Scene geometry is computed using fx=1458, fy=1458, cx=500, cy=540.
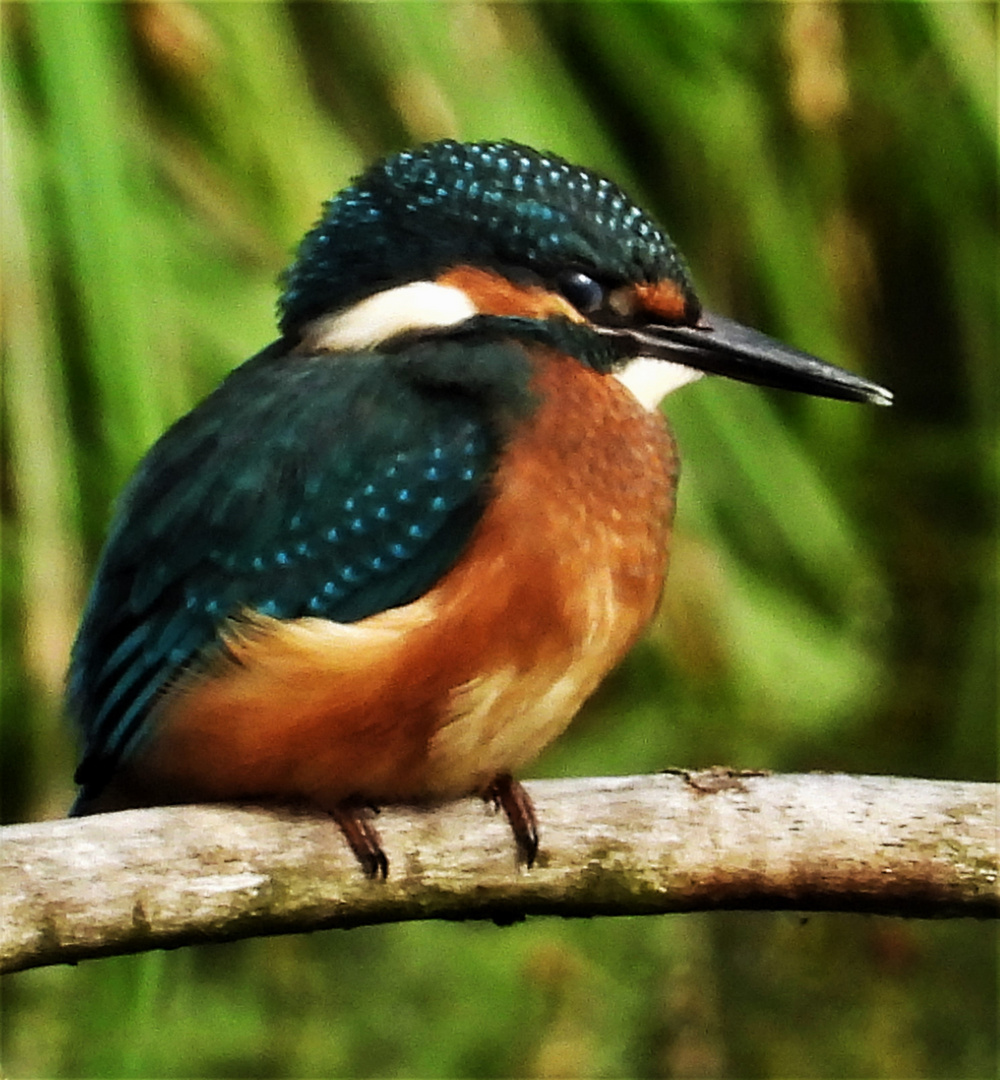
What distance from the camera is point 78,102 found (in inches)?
44.6

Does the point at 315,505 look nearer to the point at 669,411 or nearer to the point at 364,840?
the point at 364,840

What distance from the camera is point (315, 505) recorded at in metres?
0.88

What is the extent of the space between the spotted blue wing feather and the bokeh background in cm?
24

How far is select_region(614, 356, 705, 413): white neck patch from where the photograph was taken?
37.5 inches

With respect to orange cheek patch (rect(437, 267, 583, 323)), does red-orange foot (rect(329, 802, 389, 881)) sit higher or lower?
lower

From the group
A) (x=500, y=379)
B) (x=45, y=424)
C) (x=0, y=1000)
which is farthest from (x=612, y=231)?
(x=0, y=1000)

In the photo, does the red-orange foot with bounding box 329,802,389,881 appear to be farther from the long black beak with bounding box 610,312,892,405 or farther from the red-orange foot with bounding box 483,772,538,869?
the long black beak with bounding box 610,312,892,405

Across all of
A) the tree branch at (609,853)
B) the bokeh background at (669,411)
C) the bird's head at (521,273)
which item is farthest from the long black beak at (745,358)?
the bokeh background at (669,411)

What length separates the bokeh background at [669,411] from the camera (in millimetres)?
1204

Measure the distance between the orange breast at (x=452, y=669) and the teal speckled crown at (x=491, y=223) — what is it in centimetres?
9

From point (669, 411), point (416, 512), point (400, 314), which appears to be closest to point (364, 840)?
point (416, 512)

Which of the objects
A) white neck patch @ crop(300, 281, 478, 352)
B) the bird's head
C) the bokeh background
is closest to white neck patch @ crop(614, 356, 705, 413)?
the bird's head

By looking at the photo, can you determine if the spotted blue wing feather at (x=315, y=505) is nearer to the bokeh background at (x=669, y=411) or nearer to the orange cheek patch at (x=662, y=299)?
the orange cheek patch at (x=662, y=299)

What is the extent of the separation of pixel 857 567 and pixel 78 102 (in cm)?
96
